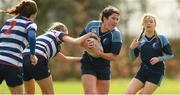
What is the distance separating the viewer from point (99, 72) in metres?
10.8

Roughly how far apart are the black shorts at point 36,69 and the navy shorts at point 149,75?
1.96 m

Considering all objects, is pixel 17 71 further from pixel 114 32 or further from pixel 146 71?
pixel 146 71

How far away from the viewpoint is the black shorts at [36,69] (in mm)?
10008

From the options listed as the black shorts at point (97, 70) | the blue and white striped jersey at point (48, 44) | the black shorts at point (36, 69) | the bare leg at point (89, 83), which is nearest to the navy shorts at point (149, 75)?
the black shorts at point (97, 70)

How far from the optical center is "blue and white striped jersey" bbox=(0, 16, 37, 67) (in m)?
9.41

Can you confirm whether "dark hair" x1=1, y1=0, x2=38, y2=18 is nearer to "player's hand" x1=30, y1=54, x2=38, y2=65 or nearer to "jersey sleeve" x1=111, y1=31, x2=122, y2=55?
"player's hand" x1=30, y1=54, x2=38, y2=65

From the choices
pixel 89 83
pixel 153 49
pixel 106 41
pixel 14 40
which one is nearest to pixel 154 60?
pixel 153 49

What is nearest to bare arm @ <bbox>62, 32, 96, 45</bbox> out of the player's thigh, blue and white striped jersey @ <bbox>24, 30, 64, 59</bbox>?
blue and white striped jersey @ <bbox>24, 30, 64, 59</bbox>

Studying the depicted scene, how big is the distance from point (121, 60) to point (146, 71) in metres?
33.5

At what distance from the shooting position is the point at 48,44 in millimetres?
10195

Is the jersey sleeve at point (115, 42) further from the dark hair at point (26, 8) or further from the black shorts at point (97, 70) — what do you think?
the dark hair at point (26, 8)

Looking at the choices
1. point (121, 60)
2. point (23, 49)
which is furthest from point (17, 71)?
point (121, 60)

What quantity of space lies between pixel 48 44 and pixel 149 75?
209cm

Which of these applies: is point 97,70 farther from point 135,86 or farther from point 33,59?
point 33,59
